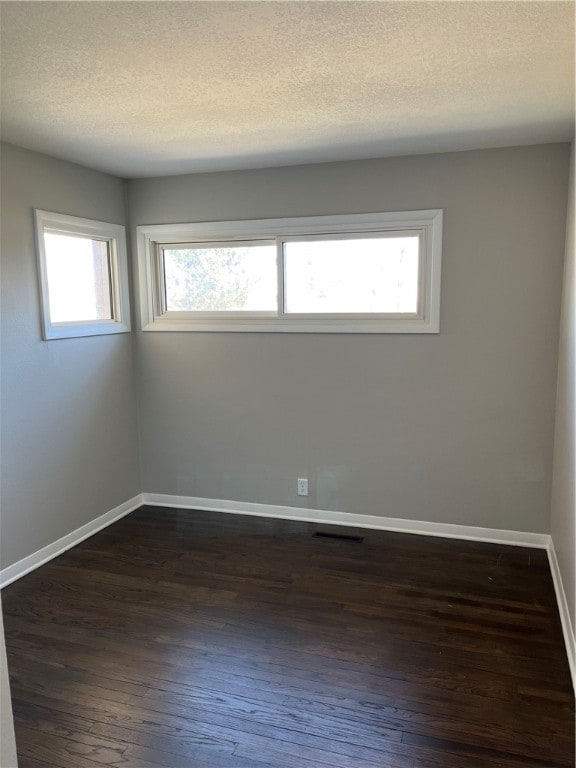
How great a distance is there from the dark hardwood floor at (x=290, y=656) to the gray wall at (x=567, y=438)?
10.5 inches

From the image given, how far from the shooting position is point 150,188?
398 centimetres

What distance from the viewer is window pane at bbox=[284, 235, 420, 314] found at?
11.7ft

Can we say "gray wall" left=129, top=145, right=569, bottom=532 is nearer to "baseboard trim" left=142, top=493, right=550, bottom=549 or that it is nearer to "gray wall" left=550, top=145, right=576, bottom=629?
"baseboard trim" left=142, top=493, right=550, bottom=549

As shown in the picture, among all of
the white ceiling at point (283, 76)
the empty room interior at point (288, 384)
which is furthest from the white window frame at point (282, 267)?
the white ceiling at point (283, 76)

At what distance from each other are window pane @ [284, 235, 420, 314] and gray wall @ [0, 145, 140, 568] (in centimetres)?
138

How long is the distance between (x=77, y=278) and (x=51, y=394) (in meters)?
0.85

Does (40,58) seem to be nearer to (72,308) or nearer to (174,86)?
(174,86)

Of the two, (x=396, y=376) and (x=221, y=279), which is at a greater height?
(x=221, y=279)

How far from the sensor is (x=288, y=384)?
3840 mm

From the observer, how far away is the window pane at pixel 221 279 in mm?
3879

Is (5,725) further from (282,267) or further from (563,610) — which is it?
(282,267)

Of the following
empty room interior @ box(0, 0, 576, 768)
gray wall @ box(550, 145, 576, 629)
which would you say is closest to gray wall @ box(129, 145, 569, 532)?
empty room interior @ box(0, 0, 576, 768)

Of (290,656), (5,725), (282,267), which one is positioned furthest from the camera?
(282,267)

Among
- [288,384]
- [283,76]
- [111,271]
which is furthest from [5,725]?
[111,271]
